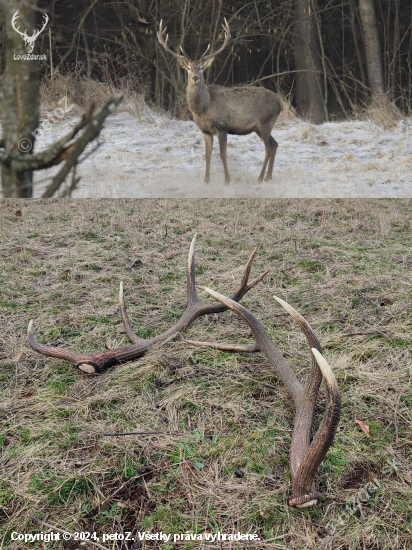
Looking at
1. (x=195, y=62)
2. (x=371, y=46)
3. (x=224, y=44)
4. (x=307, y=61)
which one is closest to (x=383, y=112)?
(x=371, y=46)

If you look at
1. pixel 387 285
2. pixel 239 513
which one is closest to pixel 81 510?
pixel 239 513

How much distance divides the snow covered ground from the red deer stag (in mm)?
78

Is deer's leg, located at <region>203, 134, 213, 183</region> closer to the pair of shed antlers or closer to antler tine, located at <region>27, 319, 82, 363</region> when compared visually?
the pair of shed antlers

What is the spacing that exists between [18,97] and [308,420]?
166 cm

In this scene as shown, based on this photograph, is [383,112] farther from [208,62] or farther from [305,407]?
[305,407]

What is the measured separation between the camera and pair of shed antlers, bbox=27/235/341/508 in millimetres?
1853

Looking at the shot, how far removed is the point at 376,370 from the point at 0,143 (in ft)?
7.43

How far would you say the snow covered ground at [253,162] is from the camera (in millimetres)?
4738

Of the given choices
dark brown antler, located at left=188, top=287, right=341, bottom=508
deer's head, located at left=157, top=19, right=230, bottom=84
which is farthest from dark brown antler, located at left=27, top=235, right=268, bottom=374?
deer's head, located at left=157, top=19, right=230, bottom=84

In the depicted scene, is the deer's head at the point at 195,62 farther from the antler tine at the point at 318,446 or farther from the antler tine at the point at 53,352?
the antler tine at the point at 318,446

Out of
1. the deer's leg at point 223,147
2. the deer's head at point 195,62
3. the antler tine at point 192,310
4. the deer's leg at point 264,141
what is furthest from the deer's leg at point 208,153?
the antler tine at point 192,310

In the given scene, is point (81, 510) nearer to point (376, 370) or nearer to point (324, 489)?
point (324, 489)

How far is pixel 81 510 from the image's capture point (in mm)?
2010

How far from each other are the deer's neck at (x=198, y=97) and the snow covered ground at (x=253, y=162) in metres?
0.24
